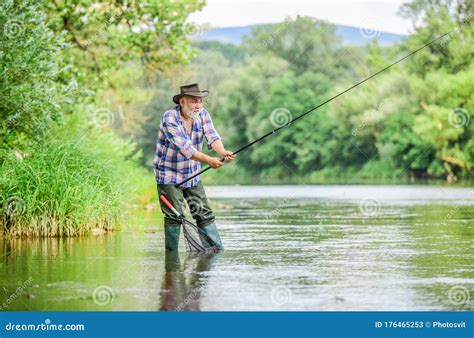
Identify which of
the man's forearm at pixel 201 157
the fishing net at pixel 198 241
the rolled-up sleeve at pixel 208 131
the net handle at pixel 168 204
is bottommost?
the fishing net at pixel 198 241

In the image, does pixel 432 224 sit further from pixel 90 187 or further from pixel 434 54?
pixel 434 54

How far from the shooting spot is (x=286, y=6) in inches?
4469

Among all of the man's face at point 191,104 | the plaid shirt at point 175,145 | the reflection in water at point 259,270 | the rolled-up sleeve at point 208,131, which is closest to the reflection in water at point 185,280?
the reflection in water at point 259,270

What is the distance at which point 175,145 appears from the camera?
12.3 meters

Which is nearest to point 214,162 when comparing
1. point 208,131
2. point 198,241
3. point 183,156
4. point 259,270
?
point 183,156

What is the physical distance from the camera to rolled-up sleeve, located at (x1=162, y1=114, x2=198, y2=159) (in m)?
12.2

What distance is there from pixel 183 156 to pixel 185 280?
2927mm

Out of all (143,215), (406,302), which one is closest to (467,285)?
(406,302)

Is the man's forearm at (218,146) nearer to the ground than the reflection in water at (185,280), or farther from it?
farther from it

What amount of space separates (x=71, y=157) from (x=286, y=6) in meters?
99.1

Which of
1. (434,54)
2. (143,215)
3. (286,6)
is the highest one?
(286,6)

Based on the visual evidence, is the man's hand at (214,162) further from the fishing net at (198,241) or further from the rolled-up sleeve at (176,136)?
the fishing net at (198,241)

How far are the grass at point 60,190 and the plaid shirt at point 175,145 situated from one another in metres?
2.99

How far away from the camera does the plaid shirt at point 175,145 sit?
40.5 ft
